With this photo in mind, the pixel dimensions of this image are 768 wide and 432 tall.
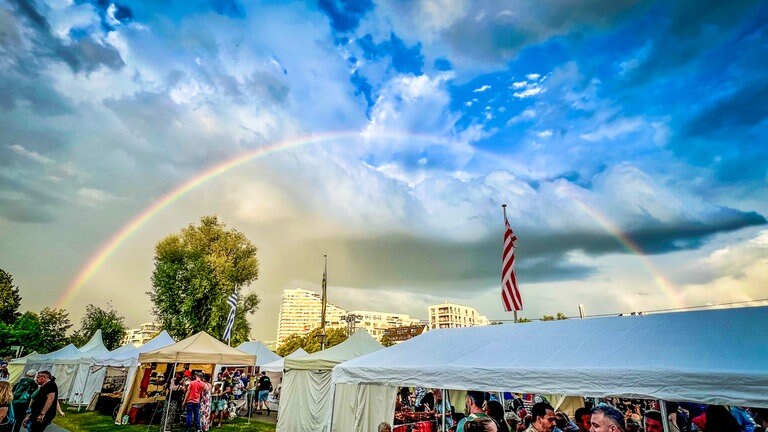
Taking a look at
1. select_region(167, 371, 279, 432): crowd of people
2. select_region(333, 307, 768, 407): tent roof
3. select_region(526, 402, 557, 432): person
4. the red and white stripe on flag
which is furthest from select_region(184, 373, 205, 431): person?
select_region(526, 402, 557, 432): person

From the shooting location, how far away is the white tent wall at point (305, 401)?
43.0ft

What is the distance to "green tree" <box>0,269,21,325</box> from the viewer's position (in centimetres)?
5119

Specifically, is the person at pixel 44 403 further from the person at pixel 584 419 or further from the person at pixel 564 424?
the person at pixel 584 419

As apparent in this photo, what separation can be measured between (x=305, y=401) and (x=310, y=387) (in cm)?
57

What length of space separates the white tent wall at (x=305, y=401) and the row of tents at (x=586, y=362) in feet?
3.88

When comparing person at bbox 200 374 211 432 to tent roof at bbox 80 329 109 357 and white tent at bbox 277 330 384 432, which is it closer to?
white tent at bbox 277 330 384 432

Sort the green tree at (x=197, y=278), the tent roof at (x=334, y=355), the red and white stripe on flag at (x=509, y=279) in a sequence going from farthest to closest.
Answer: the green tree at (x=197, y=278) → the tent roof at (x=334, y=355) → the red and white stripe on flag at (x=509, y=279)

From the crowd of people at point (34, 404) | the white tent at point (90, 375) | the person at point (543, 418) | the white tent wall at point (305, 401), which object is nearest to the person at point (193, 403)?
the white tent wall at point (305, 401)

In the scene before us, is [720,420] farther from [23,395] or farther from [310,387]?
[23,395]

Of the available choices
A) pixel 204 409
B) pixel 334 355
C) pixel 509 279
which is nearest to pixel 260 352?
pixel 204 409

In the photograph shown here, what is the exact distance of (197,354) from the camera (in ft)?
46.2

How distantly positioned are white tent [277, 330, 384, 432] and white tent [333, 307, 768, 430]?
3970 millimetres

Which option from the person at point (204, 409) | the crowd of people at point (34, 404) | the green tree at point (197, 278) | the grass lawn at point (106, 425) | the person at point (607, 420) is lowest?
the grass lawn at point (106, 425)

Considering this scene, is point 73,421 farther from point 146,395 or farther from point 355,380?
point 355,380
